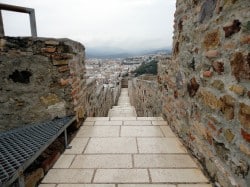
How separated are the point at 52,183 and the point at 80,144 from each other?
2.53 ft

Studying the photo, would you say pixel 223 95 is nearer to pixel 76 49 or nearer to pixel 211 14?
pixel 211 14

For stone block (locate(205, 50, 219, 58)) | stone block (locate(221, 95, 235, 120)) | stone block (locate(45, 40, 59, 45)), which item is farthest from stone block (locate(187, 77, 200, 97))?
stone block (locate(45, 40, 59, 45))

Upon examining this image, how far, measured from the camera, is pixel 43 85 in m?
2.74

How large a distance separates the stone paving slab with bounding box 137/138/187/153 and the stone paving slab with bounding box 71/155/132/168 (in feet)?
0.89

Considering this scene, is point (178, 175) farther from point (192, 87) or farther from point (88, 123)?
point (88, 123)

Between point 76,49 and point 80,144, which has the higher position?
point 76,49

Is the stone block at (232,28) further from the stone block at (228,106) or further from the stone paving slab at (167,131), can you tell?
the stone paving slab at (167,131)

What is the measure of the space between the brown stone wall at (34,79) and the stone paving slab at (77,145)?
43 centimetres

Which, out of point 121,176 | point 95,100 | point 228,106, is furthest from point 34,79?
point 95,100

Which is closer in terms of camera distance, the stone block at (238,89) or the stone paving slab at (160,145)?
the stone block at (238,89)

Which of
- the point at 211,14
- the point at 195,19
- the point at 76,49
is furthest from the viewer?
the point at 76,49

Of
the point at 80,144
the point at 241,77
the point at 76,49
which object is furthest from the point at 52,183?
the point at 76,49

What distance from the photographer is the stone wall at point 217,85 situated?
4.20 feet

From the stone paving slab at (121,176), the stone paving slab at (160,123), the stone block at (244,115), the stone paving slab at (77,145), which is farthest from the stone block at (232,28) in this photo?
the stone paving slab at (160,123)
